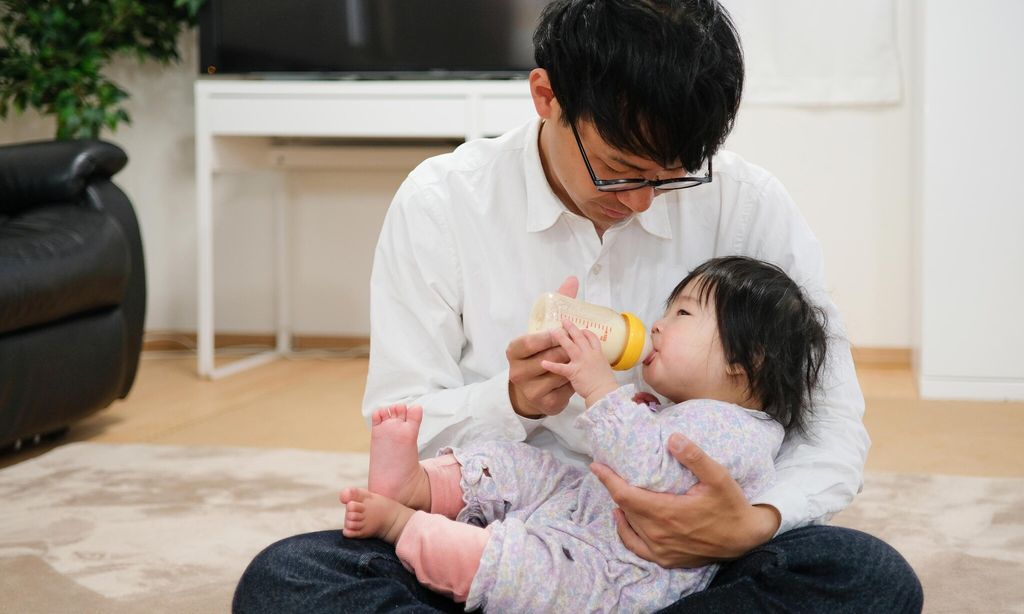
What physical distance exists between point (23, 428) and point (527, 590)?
1537 millimetres

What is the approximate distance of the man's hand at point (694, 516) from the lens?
102 cm

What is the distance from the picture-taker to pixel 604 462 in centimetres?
108

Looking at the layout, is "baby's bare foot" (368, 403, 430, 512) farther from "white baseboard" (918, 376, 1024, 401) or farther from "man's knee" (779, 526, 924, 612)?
"white baseboard" (918, 376, 1024, 401)

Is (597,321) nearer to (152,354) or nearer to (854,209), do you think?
(854,209)

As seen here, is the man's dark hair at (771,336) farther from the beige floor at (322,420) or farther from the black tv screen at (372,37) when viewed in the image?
the black tv screen at (372,37)

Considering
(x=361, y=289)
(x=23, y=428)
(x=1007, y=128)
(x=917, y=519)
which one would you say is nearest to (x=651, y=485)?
(x=917, y=519)

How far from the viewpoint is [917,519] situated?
1.86m

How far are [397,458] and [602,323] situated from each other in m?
0.26

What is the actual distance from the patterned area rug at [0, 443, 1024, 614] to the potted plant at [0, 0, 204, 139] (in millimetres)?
1332

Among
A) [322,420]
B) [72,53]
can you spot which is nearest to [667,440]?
[322,420]

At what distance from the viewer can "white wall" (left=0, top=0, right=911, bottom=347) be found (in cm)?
341

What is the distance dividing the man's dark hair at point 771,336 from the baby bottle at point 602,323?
0.33ft

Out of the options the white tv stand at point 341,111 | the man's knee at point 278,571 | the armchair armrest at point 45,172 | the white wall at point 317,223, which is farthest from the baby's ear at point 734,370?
the white wall at point 317,223

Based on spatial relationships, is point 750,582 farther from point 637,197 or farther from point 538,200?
point 538,200
